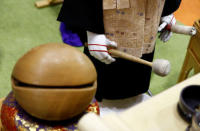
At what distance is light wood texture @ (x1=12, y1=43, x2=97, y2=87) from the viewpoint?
601 mm

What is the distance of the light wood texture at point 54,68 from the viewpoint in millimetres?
601

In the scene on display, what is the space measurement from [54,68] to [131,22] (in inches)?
23.6

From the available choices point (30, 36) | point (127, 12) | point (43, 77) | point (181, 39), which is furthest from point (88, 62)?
point (181, 39)

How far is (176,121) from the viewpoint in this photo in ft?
1.29

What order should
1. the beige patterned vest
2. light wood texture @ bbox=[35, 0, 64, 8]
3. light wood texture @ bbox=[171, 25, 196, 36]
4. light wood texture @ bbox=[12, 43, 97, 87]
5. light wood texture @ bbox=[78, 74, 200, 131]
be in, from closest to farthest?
light wood texture @ bbox=[78, 74, 200, 131] < light wood texture @ bbox=[12, 43, 97, 87] < the beige patterned vest < light wood texture @ bbox=[171, 25, 196, 36] < light wood texture @ bbox=[35, 0, 64, 8]

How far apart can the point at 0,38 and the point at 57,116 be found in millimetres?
1762

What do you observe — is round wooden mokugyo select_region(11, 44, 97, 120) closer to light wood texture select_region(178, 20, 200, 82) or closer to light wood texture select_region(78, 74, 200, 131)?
light wood texture select_region(78, 74, 200, 131)

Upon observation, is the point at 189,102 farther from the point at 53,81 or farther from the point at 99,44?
the point at 99,44

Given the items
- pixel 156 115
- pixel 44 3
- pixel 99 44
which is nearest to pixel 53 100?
pixel 156 115

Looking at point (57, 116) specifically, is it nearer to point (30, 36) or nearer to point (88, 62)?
point (88, 62)

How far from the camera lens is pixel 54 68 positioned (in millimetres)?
602

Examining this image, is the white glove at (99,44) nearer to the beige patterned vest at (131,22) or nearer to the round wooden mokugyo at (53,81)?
the beige patterned vest at (131,22)

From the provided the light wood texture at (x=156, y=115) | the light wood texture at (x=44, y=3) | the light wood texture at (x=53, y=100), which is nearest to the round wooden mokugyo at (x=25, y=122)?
the light wood texture at (x=53, y=100)

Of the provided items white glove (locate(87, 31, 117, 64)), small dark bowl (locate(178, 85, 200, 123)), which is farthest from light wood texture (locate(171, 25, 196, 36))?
small dark bowl (locate(178, 85, 200, 123))
